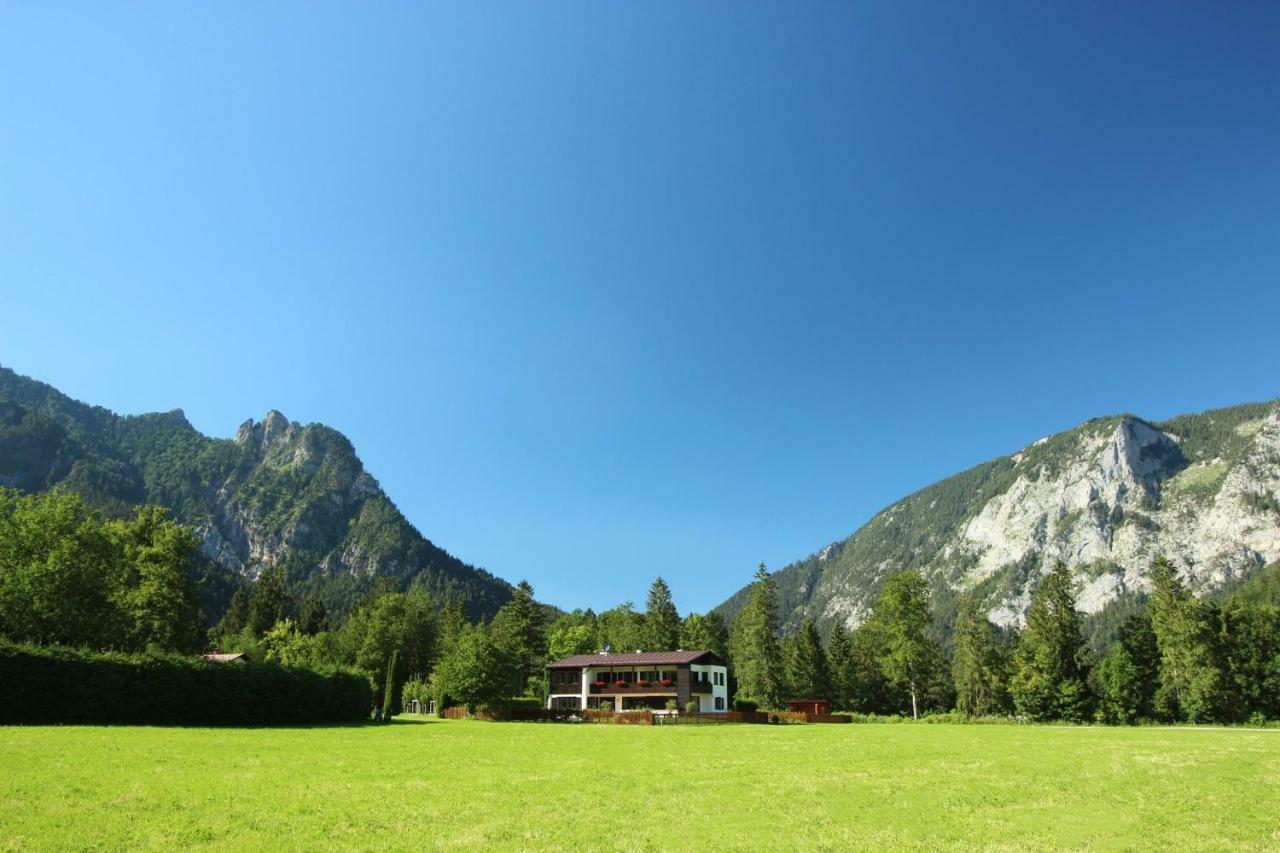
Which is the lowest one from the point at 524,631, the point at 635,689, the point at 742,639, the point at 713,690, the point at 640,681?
the point at 713,690

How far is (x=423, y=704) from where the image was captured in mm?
82125

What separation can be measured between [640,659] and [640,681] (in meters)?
2.26

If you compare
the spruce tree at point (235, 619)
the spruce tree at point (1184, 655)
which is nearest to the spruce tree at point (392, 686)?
the spruce tree at point (235, 619)

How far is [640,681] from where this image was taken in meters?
78.9

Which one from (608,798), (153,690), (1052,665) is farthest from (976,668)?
(153,690)

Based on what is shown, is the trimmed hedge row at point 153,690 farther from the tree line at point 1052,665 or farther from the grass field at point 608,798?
the tree line at point 1052,665

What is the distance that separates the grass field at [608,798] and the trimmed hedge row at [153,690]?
6.79 meters

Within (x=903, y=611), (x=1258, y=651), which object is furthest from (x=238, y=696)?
(x=1258, y=651)

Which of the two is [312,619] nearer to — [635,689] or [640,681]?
[635,689]

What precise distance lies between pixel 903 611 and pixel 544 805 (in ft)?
232

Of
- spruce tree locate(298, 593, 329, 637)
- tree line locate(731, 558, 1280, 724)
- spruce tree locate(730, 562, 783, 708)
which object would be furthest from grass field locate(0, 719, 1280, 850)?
spruce tree locate(298, 593, 329, 637)

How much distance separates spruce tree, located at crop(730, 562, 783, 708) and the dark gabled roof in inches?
193

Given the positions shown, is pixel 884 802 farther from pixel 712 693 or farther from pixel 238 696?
pixel 712 693

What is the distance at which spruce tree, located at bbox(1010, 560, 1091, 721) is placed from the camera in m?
70.3
